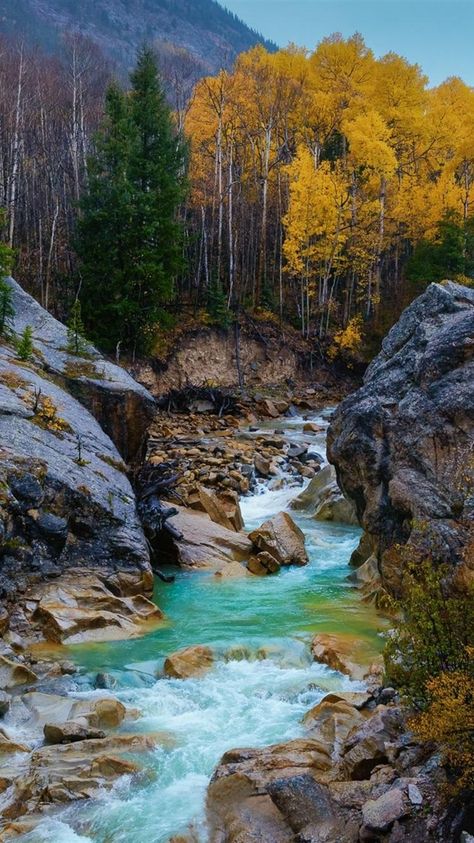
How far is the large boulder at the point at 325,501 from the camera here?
1508 centimetres

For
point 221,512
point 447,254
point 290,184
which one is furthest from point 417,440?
point 290,184

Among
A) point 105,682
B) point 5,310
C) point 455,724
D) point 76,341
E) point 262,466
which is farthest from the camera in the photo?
point 262,466

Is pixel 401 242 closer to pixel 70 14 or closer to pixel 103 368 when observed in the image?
pixel 103 368

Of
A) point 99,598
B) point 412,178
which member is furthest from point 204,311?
point 99,598

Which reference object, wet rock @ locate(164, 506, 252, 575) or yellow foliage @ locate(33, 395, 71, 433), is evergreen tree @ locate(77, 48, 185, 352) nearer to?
wet rock @ locate(164, 506, 252, 575)

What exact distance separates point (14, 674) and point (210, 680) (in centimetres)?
210

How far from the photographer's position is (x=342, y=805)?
476 cm

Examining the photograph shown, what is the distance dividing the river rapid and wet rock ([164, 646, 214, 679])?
114 mm

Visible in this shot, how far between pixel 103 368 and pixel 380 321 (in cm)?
2374

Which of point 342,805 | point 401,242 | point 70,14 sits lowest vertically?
point 342,805

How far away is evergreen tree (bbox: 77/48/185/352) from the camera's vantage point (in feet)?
81.0

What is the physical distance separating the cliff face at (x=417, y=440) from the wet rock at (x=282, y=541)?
149 cm

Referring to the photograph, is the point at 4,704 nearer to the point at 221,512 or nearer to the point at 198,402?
the point at 221,512

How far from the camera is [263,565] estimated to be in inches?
478
